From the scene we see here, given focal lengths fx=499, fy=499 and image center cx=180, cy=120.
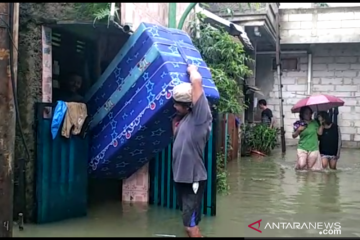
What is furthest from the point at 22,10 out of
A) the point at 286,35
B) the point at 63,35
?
the point at 286,35

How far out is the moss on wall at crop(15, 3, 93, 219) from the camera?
5371 millimetres

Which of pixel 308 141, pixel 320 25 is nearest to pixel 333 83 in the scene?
pixel 320 25

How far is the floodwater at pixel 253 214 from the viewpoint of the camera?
534cm

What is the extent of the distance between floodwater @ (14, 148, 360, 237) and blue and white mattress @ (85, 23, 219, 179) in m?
0.71

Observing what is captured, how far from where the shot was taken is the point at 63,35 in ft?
21.6

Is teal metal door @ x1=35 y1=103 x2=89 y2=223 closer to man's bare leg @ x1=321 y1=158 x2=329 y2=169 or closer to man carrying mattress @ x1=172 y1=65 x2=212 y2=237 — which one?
man carrying mattress @ x1=172 y1=65 x2=212 y2=237

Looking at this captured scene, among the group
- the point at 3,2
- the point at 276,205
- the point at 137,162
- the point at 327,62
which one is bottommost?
the point at 276,205

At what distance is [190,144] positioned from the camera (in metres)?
4.57

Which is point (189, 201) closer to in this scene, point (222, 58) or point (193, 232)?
point (193, 232)

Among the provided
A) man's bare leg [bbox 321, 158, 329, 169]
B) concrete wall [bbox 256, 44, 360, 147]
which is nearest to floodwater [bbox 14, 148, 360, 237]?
man's bare leg [bbox 321, 158, 329, 169]

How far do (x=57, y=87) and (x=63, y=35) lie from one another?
0.72 metres

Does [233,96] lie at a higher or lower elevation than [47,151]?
higher

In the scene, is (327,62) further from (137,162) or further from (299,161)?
(137,162)

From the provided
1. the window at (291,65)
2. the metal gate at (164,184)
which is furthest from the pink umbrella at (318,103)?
the window at (291,65)
